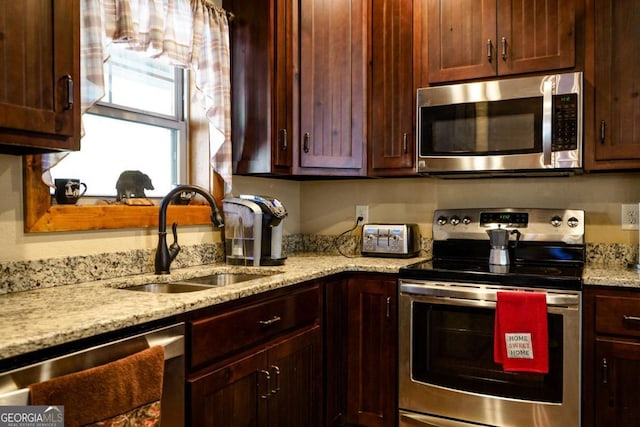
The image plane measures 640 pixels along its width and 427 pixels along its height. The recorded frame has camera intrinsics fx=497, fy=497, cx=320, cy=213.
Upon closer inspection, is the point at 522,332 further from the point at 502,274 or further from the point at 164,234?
the point at 164,234

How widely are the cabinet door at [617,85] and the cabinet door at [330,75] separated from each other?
3.59 feet

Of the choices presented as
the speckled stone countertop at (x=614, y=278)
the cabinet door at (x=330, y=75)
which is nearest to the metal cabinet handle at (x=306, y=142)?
the cabinet door at (x=330, y=75)

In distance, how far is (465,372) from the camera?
7.23 feet

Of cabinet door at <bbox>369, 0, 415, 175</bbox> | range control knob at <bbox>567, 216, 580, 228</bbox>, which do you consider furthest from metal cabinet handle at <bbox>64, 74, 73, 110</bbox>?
range control knob at <bbox>567, 216, 580, 228</bbox>

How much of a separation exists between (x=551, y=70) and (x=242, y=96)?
148 cm

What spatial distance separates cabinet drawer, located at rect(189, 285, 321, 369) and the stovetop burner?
19.7 inches

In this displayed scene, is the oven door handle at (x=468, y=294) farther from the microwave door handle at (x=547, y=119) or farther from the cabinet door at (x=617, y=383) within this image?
the microwave door handle at (x=547, y=119)

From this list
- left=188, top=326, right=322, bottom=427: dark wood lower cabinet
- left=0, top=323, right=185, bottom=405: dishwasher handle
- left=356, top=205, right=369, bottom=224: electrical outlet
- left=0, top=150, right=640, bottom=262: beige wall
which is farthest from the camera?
left=356, top=205, right=369, bottom=224: electrical outlet

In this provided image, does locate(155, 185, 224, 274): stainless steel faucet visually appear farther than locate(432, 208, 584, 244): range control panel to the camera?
No

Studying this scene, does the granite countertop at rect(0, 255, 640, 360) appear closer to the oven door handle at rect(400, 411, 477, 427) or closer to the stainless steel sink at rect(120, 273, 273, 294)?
the stainless steel sink at rect(120, 273, 273, 294)

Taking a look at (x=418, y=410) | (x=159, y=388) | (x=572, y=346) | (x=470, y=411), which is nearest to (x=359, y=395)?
(x=418, y=410)

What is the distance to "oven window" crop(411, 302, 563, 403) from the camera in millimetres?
2037

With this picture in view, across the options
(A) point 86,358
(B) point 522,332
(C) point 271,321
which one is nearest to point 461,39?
(B) point 522,332

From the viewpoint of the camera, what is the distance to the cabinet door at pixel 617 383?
190 cm
